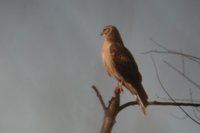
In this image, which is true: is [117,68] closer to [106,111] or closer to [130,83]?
[130,83]

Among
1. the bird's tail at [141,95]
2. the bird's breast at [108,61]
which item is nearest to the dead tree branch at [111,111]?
the bird's tail at [141,95]

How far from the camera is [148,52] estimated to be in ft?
4.00

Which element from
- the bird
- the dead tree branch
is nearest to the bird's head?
the bird

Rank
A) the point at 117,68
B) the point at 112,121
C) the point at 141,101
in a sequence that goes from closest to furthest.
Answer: the point at 112,121
the point at 141,101
the point at 117,68

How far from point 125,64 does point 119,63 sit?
22 mm

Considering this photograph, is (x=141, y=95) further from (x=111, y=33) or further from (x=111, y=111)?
(x=111, y=33)

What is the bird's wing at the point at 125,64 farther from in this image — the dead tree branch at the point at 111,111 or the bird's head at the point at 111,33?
the dead tree branch at the point at 111,111

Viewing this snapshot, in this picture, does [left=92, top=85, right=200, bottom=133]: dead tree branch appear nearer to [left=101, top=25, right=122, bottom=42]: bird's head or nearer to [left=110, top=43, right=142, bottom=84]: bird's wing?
[left=110, top=43, right=142, bottom=84]: bird's wing

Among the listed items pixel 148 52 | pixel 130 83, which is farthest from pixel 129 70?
pixel 148 52

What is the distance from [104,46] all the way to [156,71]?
219mm

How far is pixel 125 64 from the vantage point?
1077 mm

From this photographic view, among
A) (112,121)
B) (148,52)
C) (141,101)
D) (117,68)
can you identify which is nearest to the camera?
(112,121)

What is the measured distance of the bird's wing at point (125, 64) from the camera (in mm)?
1041

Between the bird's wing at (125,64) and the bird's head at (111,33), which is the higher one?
the bird's head at (111,33)
